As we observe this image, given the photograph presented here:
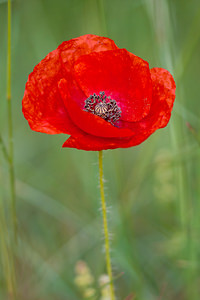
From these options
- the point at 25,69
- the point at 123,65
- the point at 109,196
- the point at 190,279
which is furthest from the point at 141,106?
the point at 25,69

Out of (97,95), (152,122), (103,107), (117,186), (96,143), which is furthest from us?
(117,186)

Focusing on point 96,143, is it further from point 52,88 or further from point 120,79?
point 120,79

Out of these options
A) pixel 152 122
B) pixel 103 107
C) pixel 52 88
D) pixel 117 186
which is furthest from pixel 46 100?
pixel 117 186

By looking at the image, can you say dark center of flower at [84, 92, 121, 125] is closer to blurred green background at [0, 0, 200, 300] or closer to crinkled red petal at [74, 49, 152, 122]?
crinkled red petal at [74, 49, 152, 122]

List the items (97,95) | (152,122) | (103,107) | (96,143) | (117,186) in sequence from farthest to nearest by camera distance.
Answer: (117,186) < (97,95) < (103,107) < (152,122) < (96,143)

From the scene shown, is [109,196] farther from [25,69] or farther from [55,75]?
[25,69]

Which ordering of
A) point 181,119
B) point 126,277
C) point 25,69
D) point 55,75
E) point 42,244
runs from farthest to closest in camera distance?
point 25,69
point 42,244
point 126,277
point 181,119
point 55,75

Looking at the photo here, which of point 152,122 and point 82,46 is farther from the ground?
point 82,46
